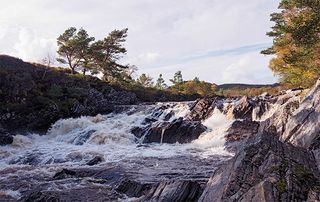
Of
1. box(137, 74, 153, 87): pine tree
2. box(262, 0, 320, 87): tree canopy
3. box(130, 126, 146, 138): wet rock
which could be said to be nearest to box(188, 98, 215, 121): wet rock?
box(130, 126, 146, 138): wet rock

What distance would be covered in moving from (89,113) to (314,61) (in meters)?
23.1

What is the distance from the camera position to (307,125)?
47.1 feet

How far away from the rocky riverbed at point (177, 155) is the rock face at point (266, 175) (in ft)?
0.07

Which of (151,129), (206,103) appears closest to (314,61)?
(206,103)

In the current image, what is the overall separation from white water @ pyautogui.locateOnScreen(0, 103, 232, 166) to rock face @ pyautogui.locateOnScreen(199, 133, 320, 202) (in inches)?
470

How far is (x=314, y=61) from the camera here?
2981 cm

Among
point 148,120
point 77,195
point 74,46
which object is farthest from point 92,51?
point 77,195

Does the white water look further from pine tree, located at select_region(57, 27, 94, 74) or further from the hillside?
pine tree, located at select_region(57, 27, 94, 74)

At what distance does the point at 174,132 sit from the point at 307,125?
43.6 feet

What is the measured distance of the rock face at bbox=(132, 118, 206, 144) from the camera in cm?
2627

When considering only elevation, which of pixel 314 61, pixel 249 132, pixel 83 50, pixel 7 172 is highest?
pixel 83 50

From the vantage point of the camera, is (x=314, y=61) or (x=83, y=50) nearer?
(x=314, y=61)

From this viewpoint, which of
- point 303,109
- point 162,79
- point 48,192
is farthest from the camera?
point 162,79

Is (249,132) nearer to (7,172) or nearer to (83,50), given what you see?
(7,172)
